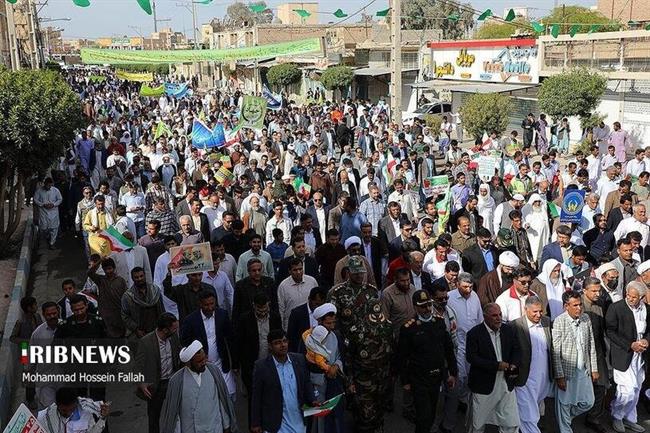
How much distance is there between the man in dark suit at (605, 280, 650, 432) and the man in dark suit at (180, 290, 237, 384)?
317 centimetres

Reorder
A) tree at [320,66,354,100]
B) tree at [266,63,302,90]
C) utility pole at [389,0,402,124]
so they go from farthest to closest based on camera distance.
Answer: tree at [266,63,302,90] < tree at [320,66,354,100] < utility pole at [389,0,402,124]

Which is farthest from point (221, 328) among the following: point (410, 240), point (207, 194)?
point (207, 194)

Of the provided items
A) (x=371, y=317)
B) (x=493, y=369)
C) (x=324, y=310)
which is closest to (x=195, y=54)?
(x=371, y=317)

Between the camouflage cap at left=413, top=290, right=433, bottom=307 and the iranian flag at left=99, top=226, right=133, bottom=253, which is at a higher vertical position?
the camouflage cap at left=413, top=290, right=433, bottom=307

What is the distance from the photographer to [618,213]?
8.95 m

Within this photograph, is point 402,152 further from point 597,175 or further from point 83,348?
point 83,348

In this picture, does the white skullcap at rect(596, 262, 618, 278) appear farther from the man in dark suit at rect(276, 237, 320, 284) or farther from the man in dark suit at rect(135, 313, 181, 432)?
the man in dark suit at rect(135, 313, 181, 432)

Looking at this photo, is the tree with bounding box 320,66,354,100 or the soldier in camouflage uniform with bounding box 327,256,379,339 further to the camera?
the tree with bounding box 320,66,354,100

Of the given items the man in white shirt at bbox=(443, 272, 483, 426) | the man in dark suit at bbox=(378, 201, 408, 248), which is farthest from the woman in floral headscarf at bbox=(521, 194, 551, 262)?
the man in white shirt at bbox=(443, 272, 483, 426)

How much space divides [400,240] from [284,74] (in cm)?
3582

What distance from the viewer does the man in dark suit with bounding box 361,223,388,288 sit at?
814 cm

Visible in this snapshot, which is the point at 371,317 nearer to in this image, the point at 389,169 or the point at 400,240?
the point at 400,240

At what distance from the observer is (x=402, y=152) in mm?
14695

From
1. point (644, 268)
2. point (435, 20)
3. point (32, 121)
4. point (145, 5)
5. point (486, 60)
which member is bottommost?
point (644, 268)
